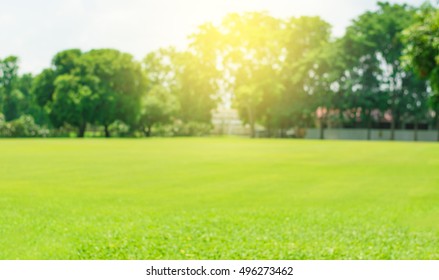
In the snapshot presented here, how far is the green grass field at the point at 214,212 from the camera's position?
6469mm

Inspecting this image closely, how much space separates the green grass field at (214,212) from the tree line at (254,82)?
26.2ft

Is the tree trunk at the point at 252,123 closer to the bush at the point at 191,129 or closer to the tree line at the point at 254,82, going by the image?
the tree line at the point at 254,82

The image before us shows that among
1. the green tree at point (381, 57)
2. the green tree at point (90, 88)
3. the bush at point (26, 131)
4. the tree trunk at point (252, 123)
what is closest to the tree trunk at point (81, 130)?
the green tree at point (90, 88)

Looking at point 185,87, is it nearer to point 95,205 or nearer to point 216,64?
point 216,64

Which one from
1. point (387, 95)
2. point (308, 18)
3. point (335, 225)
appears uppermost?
point (308, 18)

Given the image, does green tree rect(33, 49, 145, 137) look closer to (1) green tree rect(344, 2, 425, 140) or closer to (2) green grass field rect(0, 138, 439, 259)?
(2) green grass field rect(0, 138, 439, 259)

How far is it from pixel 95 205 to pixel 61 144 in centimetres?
1908

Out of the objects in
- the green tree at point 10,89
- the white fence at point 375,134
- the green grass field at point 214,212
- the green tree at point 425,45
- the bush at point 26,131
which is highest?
Result: the green tree at point 425,45

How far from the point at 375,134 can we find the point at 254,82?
1226 centimetres

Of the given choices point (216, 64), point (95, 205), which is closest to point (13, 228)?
point (95, 205)

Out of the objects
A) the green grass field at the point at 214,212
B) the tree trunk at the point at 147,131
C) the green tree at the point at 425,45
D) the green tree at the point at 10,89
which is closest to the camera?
the green grass field at the point at 214,212

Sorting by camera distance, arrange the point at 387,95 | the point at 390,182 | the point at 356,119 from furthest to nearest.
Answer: the point at 356,119 < the point at 387,95 < the point at 390,182

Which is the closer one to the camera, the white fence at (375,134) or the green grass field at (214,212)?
the green grass field at (214,212)

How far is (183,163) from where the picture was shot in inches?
734
